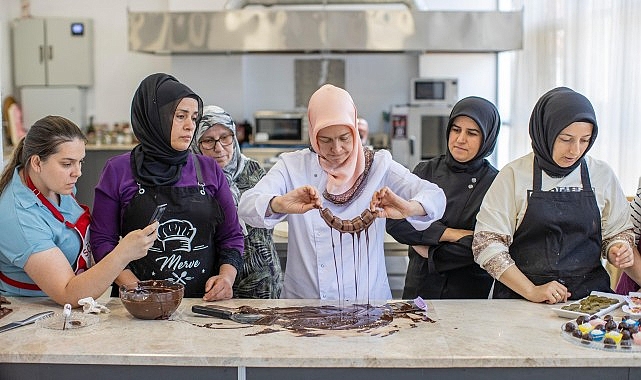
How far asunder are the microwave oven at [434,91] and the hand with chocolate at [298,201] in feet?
16.8

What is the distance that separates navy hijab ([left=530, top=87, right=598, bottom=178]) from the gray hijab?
4.17 ft

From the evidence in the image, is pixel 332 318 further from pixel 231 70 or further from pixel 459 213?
pixel 231 70

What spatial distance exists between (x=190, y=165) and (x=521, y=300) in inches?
50.9

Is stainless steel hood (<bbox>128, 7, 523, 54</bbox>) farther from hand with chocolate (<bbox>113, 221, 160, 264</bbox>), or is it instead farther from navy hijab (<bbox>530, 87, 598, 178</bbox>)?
hand with chocolate (<bbox>113, 221, 160, 264</bbox>)

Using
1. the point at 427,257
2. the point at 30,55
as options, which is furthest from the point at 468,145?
the point at 30,55

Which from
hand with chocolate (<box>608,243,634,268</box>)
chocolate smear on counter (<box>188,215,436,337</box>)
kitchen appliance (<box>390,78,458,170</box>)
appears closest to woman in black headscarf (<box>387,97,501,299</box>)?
chocolate smear on counter (<box>188,215,436,337</box>)

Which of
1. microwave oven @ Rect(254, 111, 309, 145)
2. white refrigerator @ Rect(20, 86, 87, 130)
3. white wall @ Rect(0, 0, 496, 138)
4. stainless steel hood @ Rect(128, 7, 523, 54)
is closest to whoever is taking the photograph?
stainless steel hood @ Rect(128, 7, 523, 54)

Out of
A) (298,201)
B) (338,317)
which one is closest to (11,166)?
(298,201)

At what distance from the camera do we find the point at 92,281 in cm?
232

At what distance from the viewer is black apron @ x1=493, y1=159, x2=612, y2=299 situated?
100 inches

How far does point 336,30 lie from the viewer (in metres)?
6.43

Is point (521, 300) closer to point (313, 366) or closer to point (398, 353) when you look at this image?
point (398, 353)

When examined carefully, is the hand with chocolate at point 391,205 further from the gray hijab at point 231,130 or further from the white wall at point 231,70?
the white wall at point 231,70

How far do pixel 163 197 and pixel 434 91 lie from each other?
5168 mm
